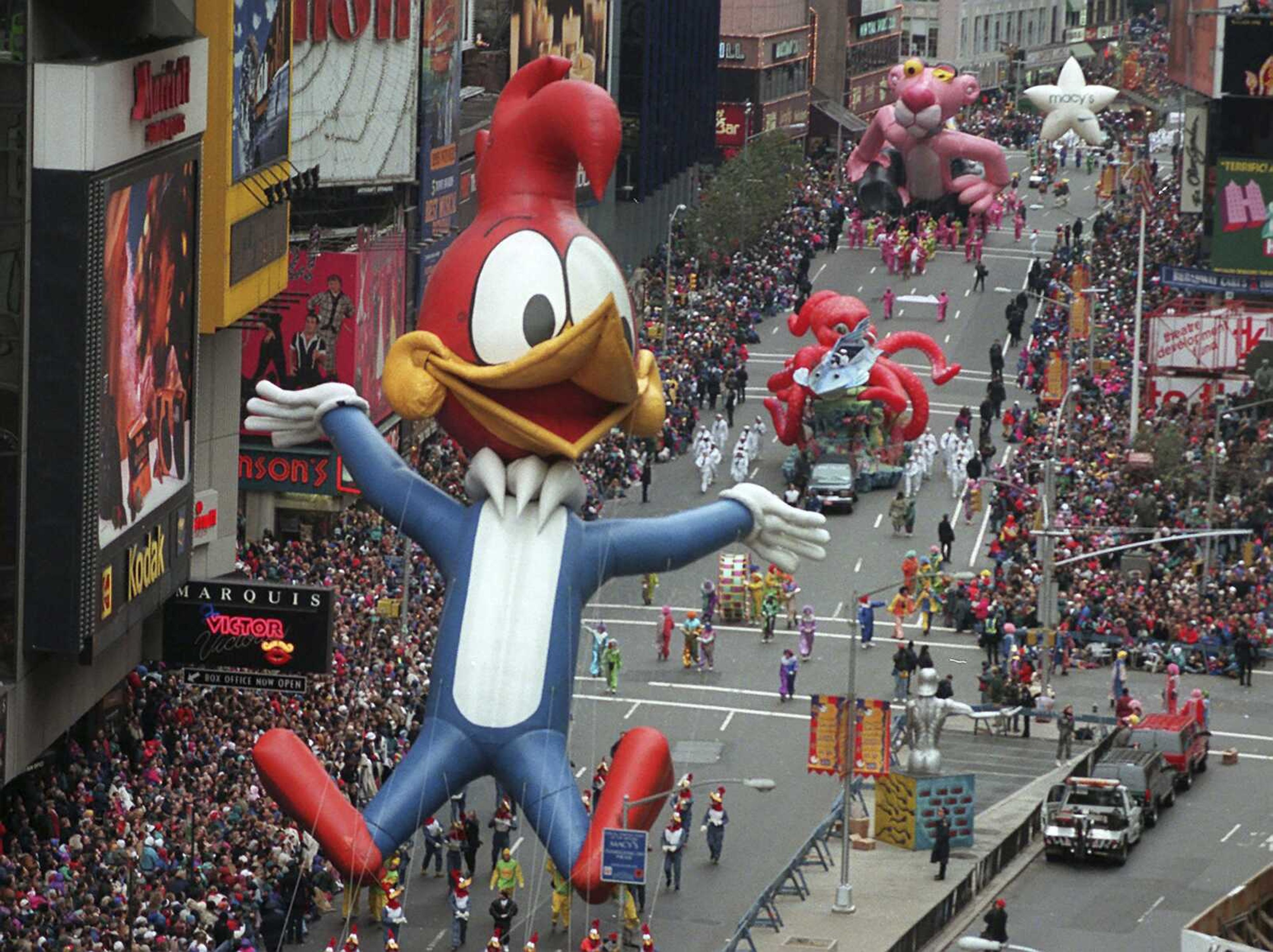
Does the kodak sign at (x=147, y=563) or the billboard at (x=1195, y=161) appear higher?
the kodak sign at (x=147, y=563)

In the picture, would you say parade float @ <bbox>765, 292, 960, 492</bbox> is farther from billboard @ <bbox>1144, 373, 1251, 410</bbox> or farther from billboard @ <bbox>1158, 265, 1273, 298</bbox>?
billboard @ <bbox>1158, 265, 1273, 298</bbox>

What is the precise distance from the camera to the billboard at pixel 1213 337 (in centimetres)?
8156

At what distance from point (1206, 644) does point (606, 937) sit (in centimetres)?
2222

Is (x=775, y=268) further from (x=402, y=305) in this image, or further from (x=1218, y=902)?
(x=1218, y=902)

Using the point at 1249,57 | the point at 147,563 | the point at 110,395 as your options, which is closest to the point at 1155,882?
the point at 147,563

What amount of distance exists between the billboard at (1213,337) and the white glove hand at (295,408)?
43.6 metres

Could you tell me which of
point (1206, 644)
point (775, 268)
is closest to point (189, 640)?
point (1206, 644)

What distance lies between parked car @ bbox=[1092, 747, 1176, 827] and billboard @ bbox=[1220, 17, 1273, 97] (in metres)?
35.0

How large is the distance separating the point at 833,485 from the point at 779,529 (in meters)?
33.0

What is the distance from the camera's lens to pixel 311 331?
66250 mm

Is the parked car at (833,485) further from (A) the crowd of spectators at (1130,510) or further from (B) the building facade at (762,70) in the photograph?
(B) the building facade at (762,70)

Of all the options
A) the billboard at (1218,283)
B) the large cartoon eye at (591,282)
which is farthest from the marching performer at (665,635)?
the billboard at (1218,283)

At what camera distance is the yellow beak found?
38406mm

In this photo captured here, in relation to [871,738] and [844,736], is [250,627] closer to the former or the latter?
[844,736]
